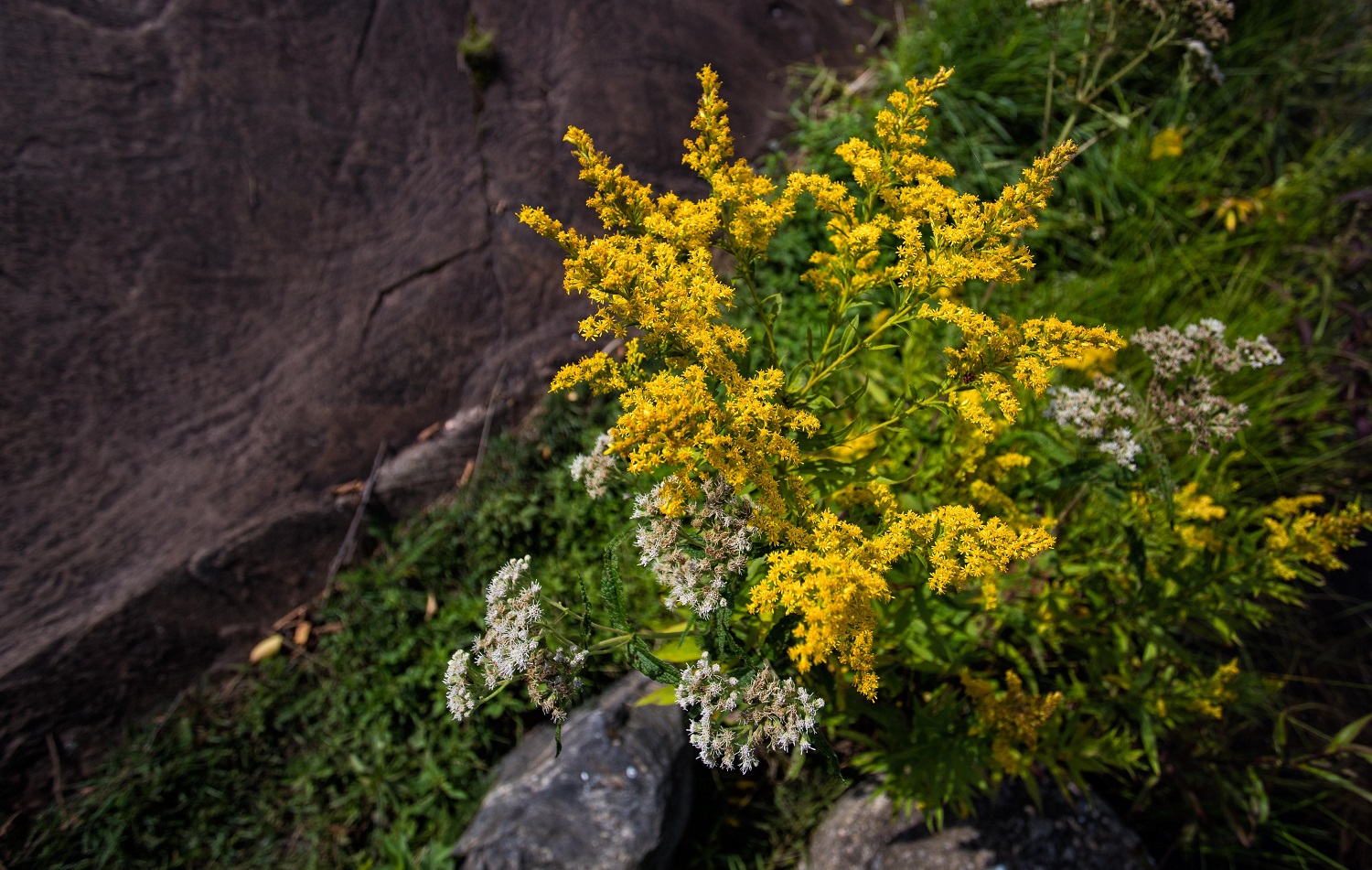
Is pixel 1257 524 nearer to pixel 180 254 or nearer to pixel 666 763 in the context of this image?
pixel 666 763

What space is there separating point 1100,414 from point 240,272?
13.1 feet

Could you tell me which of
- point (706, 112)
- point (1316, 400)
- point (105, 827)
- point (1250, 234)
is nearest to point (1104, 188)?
point (1250, 234)

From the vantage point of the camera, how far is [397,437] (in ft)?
12.7

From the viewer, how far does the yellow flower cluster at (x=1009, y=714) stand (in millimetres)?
2246

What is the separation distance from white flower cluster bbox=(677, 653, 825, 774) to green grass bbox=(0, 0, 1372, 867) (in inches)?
57.3

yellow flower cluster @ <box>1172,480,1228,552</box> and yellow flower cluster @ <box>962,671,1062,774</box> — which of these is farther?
yellow flower cluster @ <box>1172,480,1228,552</box>

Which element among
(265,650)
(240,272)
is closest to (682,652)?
(265,650)

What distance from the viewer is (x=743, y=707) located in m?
1.78

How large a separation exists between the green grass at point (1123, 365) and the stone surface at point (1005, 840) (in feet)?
0.77

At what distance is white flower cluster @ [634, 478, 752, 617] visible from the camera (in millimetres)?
1731

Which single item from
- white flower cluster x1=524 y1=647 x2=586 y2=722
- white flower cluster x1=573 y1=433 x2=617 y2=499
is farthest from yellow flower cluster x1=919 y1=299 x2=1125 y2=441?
white flower cluster x1=524 y1=647 x2=586 y2=722

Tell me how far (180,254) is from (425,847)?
3106 millimetres

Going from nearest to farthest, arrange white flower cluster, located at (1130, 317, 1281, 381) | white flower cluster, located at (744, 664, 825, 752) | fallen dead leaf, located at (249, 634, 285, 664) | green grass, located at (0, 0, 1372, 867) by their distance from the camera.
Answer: white flower cluster, located at (744, 664, 825, 752)
white flower cluster, located at (1130, 317, 1281, 381)
green grass, located at (0, 0, 1372, 867)
fallen dead leaf, located at (249, 634, 285, 664)

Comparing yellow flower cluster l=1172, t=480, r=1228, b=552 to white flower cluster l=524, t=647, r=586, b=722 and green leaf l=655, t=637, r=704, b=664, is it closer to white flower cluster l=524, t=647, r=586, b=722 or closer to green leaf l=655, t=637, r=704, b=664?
green leaf l=655, t=637, r=704, b=664
